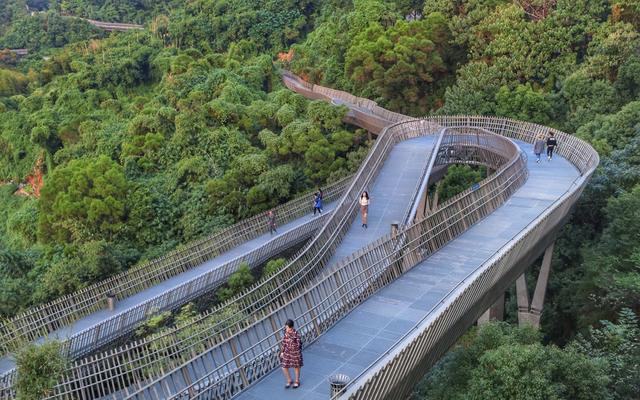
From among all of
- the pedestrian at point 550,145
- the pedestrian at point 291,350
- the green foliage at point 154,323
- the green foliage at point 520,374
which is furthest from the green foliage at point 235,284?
the pedestrian at point 550,145

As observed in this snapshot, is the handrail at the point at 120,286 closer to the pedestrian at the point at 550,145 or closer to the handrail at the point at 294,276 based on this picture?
the handrail at the point at 294,276

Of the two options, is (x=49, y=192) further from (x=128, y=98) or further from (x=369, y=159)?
(x=128, y=98)

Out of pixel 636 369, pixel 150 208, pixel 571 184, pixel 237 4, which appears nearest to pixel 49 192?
pixel 150 208

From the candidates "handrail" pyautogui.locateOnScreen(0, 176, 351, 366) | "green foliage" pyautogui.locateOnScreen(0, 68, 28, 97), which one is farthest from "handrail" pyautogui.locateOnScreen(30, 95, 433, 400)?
"green foliage" pyautogui.locateOnScreen(0, 68, 28, 97)

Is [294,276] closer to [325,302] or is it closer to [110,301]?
[325,302]

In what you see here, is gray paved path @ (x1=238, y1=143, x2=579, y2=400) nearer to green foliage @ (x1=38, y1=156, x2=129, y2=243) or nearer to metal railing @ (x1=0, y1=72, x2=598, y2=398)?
metal railing @ (x1=0, y1=72, x2=598, y2=398)

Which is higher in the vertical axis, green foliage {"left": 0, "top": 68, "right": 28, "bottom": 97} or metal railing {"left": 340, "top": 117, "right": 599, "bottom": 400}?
green foliage {"left": 0, "top": 68, "right": 28, "bottom": 97}
